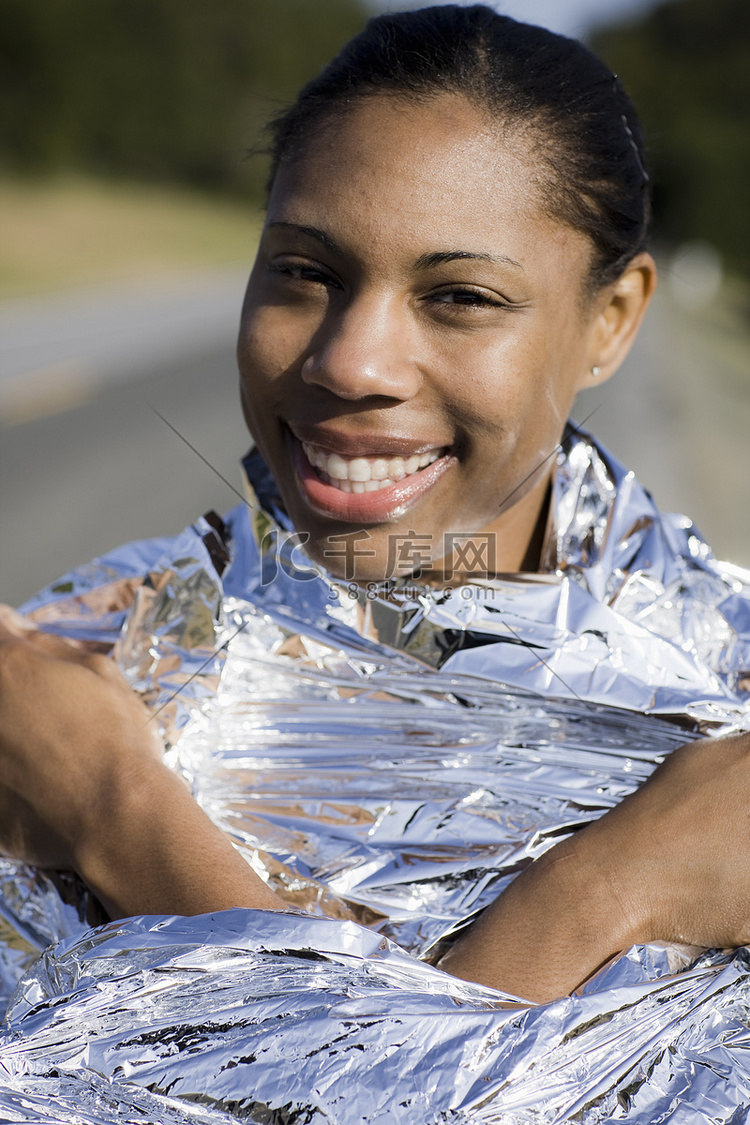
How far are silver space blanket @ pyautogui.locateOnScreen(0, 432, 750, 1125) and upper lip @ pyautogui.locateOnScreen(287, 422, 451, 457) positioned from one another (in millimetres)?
185

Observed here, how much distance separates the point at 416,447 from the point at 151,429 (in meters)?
8.99

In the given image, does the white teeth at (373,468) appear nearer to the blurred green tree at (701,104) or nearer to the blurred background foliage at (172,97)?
the blurred green tree at (701,104)

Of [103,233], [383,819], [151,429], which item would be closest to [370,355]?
[383,819]

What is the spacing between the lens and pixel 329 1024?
3.54ft

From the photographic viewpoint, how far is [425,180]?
54.8 inches

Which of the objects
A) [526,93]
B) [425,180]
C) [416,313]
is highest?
[526,93]

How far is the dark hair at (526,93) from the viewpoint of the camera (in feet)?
4.79

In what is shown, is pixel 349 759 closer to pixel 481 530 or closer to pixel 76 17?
pixel 481 530

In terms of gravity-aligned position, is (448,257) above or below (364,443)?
above

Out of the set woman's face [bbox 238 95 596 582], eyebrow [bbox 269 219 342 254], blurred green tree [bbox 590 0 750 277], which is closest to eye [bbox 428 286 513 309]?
woman's face [bbox 238 95 596 582]

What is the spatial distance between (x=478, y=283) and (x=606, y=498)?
0.46 meters

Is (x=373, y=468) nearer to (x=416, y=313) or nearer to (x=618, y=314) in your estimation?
(x=416, y=313)

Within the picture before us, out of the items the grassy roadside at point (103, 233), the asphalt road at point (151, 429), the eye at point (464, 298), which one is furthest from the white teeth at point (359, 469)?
the grassy roadside at point (103, 233)

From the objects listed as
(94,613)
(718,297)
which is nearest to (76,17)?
(718,297)
